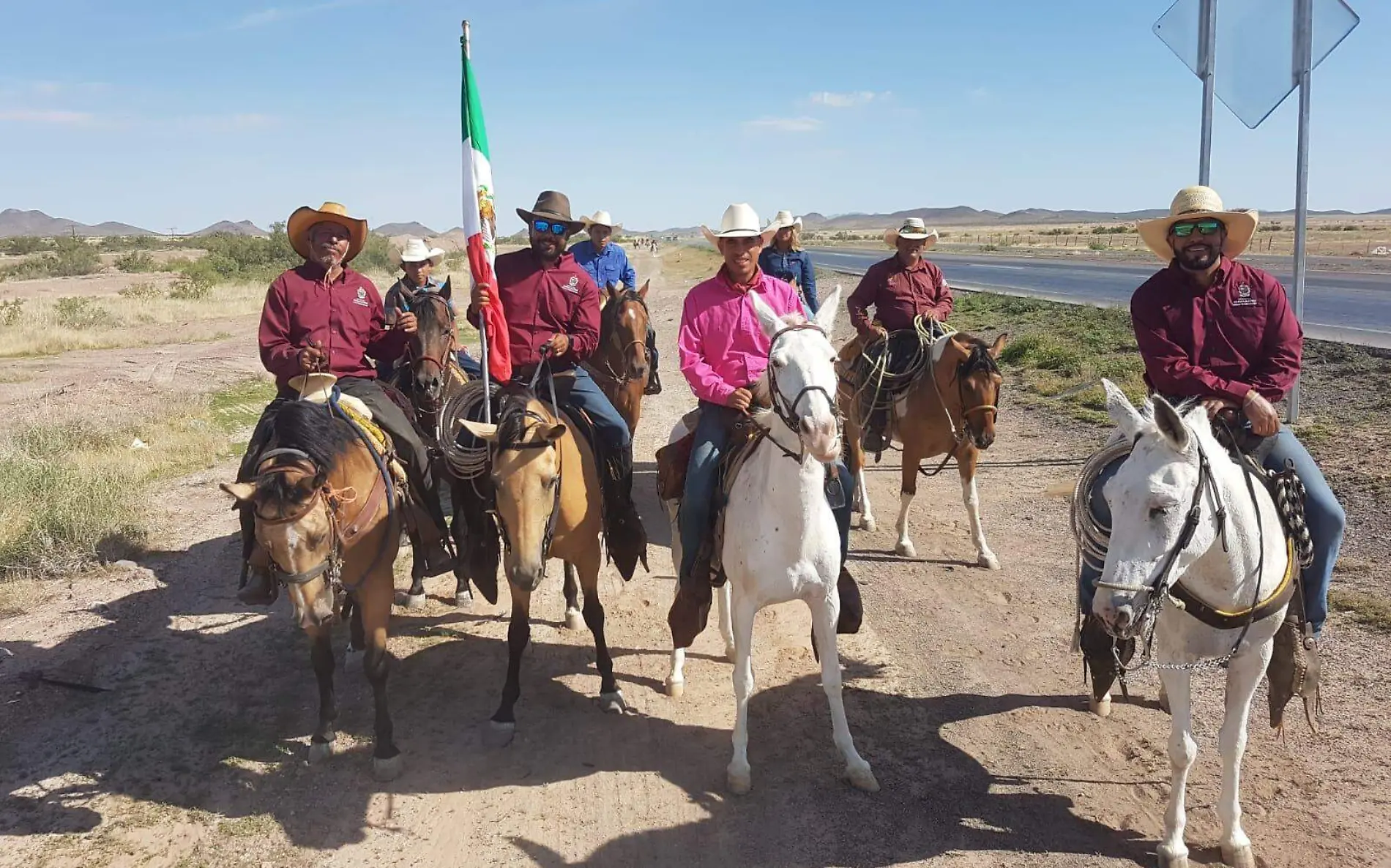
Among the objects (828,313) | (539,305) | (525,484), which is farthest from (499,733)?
(828,313)

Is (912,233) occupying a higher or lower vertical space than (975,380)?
higher

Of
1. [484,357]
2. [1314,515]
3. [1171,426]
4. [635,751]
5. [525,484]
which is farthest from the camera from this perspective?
[484,357]

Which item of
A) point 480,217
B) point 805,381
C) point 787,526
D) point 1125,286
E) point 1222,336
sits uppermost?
point 480,217

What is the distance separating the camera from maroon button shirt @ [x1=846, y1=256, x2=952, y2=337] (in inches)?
342

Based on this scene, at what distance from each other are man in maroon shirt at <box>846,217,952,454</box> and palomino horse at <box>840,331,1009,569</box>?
1.02 feet

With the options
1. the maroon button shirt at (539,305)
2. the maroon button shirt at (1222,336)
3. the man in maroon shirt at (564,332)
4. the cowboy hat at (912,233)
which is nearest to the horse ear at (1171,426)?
the maroon button shirt at (1222,336)

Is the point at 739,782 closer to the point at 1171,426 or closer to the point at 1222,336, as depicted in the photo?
the point at 1171,426

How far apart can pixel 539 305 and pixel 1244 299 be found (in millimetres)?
4305

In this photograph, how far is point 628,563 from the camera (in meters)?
6.28

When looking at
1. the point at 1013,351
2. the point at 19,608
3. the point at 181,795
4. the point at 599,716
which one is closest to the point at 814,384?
the point at 599,716

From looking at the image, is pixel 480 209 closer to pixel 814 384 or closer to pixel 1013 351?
pixel 814 384

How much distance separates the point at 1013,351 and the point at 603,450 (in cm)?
1329

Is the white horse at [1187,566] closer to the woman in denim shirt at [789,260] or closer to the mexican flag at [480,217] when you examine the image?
the mexican flag at [480,217]

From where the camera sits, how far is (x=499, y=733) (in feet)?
17.1
